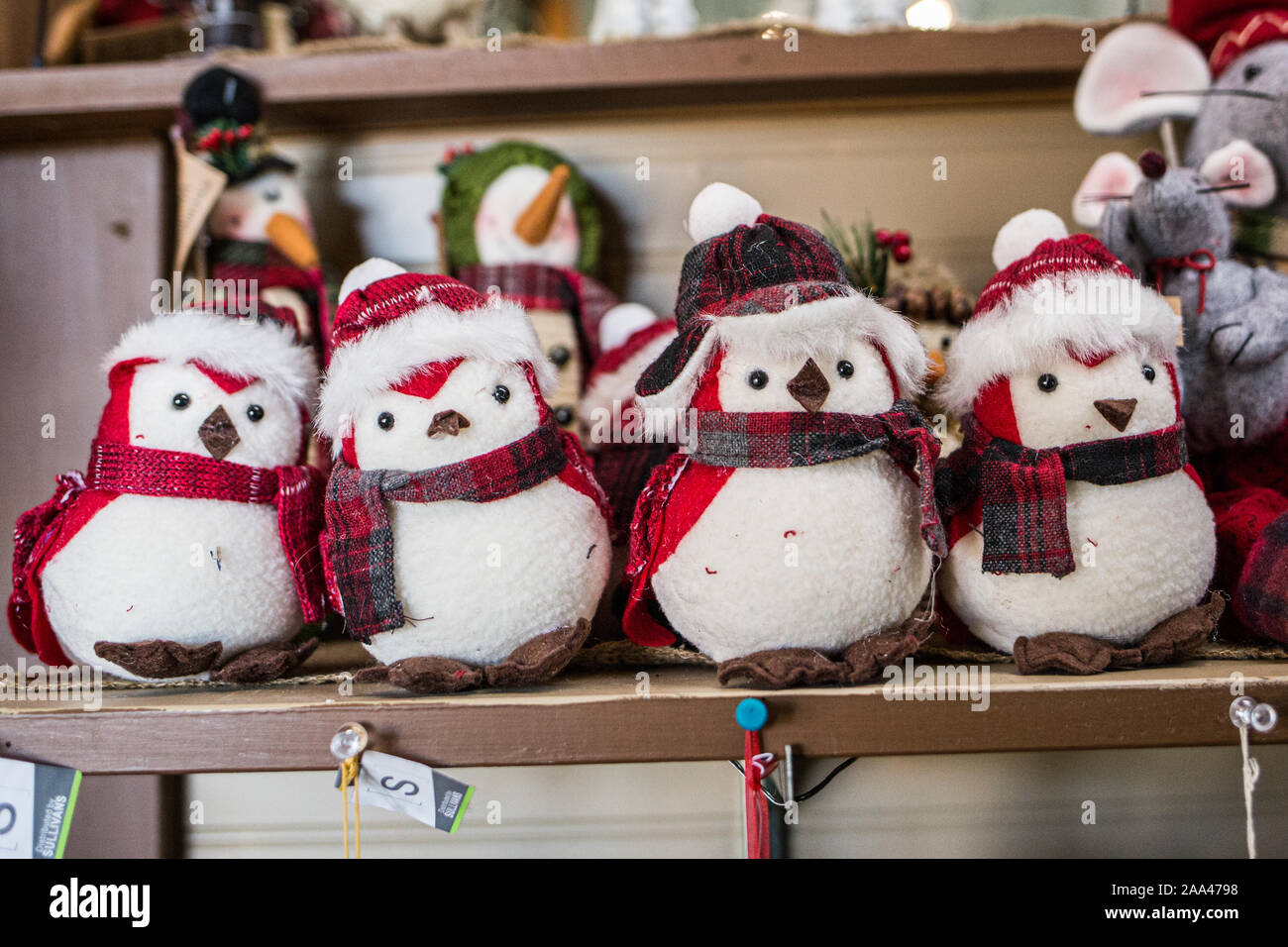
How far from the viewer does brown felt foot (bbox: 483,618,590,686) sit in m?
0.65

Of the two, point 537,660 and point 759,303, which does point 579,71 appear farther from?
point 537,660

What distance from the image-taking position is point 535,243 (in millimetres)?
991

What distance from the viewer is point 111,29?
1095 millimetres

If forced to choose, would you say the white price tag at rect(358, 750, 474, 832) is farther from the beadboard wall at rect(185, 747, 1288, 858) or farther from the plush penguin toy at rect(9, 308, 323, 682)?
the beadboard wall at rect(185, 747, 1288, 858)

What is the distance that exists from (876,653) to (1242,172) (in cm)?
58

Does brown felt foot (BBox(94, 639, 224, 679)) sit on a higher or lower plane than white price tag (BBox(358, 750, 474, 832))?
higher

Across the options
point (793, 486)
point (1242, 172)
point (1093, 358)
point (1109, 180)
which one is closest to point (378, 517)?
point (793, 486)

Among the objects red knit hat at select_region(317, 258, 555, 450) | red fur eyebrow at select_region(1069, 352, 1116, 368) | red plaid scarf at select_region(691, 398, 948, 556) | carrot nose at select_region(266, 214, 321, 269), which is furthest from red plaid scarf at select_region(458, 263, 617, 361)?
red fur eyebrow at select_region(1069, 352, 1116, 368)

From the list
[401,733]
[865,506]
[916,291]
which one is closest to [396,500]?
[401,733]

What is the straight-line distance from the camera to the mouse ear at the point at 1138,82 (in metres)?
0.89

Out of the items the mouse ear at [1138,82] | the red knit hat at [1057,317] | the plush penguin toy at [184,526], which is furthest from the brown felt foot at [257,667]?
the mouse ear at [1138,82]

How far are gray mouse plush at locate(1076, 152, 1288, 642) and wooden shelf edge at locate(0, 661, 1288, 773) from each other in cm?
21

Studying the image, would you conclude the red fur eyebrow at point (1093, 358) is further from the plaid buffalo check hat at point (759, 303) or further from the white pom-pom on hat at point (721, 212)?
the white pom-pom on hat at point (721, 212)
